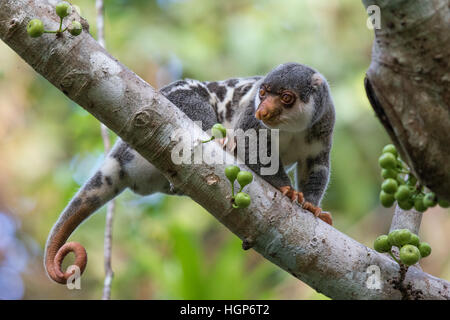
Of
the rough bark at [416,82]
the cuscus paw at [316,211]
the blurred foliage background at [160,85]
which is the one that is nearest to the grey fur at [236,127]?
the cuscus paw at [316,211]

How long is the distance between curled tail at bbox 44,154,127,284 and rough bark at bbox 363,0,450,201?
1795 mm

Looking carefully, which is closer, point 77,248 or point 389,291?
point 389,291

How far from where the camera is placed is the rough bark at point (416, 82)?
183 centimetres

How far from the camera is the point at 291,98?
383 cm

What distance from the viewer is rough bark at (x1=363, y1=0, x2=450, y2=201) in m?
1.83

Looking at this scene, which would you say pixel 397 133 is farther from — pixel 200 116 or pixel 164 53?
pixel 164 53

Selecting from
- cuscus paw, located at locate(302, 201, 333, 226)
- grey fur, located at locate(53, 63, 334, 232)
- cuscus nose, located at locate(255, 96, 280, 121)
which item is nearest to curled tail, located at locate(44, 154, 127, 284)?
grey fur, located at locate(53, 63, 334, 232)

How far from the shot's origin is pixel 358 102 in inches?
291

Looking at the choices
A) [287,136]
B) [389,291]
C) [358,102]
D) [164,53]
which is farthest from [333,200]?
[389,291]

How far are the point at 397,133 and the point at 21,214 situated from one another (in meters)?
7.58

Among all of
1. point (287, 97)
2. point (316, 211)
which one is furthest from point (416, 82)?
point (287, 97)

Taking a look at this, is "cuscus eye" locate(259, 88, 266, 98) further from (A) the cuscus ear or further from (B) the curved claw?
(B) the curved claw

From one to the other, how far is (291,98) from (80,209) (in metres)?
1.52

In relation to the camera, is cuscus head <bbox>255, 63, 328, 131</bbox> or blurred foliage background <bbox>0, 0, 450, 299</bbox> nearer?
cuscus head <bbox>255, 63, 328, 131</bbox>
